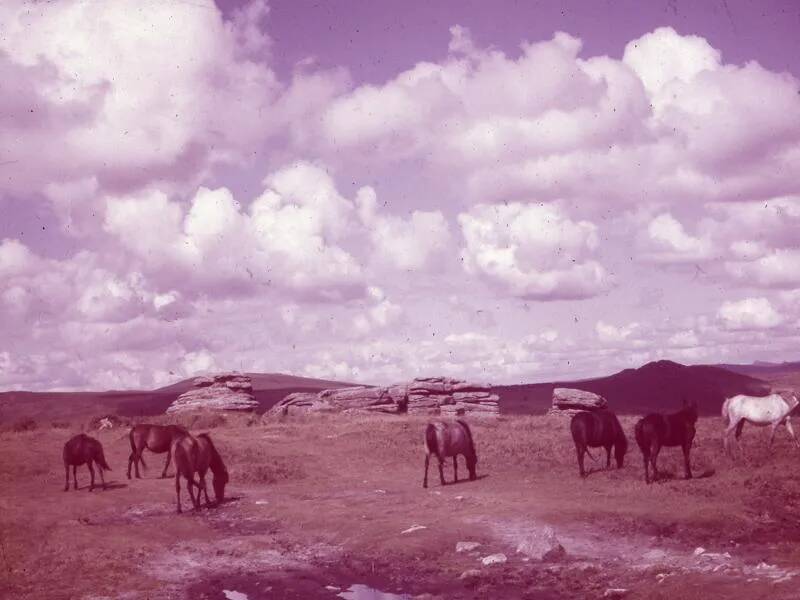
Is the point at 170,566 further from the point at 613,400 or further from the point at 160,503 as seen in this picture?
the point at 613,400

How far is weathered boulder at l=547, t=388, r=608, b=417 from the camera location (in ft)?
167

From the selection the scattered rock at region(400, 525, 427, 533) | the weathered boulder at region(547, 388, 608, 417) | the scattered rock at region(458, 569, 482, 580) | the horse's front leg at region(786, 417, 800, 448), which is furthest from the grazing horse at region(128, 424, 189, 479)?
the weathered boulder at region(547, 388, 608, 417)

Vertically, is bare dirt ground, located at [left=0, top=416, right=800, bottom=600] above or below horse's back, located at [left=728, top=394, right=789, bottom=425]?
below

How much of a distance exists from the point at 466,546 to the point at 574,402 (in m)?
38.4

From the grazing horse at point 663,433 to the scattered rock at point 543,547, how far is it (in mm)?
8505

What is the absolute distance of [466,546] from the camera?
1454 cm

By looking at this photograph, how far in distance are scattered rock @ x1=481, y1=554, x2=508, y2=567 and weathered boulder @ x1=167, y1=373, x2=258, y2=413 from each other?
147ft

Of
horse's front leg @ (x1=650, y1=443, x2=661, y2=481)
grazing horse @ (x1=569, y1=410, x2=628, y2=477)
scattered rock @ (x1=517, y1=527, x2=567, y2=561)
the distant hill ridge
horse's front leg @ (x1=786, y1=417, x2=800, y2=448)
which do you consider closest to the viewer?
scattered rock @ (x1=517, y1=527, x2=567, y2=561)

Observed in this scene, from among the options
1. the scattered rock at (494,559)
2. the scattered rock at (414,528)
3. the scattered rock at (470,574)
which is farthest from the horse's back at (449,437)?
the scattered rock at (470,574)

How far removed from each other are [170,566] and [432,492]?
9.46 m

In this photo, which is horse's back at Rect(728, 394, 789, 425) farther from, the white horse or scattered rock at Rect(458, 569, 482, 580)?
scattered rock at Rect(458, 569, 482, 580)

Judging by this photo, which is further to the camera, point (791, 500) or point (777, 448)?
point (777, 448)

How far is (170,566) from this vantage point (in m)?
14.7

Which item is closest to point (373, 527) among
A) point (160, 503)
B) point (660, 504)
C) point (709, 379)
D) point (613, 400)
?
point (660, 504)
